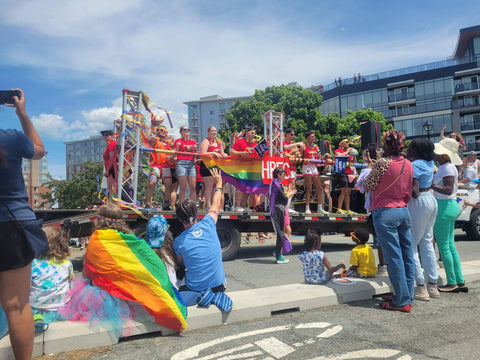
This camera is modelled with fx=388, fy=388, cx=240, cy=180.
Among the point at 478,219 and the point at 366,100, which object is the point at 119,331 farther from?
the point at 366,100

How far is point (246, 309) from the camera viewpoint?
407 cm

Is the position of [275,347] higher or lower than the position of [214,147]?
lower

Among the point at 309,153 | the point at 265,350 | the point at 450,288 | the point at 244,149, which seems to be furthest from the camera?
the point at 309,153

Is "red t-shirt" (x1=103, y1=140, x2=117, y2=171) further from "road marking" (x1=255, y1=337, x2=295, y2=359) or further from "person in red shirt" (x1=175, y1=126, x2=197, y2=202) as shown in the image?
"road marking" (x1=255, y1=337, x2=295, y2=359)

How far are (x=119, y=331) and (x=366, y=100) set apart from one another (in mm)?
53372

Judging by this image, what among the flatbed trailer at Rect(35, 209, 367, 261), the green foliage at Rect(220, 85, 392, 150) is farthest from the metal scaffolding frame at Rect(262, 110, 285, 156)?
the green foliage at Rect(220, 85, 392, 150)

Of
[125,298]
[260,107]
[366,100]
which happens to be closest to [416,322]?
[125,298]

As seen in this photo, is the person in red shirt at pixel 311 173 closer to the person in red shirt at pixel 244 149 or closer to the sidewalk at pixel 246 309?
the person in red shirt at pixel 244 149

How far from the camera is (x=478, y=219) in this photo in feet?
35.5

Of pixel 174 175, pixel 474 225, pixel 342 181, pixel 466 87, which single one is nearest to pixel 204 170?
pixel 174 175

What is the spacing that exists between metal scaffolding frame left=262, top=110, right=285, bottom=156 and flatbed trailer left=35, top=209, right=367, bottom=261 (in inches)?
66.5

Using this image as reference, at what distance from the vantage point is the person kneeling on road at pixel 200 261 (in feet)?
13.2

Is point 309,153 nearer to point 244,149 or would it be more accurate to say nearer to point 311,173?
point 311,173

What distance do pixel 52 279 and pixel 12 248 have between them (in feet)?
3.80
